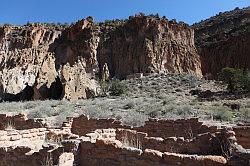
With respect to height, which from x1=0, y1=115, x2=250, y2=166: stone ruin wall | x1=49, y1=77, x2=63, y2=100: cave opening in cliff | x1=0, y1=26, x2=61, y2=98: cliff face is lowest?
x1=0, y1=115, x2=250, y2=166: stone ruin wall

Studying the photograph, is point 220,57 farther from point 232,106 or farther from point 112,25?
point 232,106

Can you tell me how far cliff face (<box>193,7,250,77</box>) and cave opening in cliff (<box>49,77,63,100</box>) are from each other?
1326 inches

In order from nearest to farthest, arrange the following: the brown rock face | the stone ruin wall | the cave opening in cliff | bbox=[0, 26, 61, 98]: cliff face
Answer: the stone ruin wall, the cave opening in cliff, bbox=[0, 26, 61, 98]: cliff face, the brown rock face

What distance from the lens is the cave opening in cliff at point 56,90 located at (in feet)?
127

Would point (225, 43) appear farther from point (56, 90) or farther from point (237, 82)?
point (56, 90)

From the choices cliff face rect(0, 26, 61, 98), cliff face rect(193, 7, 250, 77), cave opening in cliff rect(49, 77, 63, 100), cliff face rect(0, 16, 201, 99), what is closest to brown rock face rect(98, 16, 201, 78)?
cliff face rect(0, 16, 201, 99)

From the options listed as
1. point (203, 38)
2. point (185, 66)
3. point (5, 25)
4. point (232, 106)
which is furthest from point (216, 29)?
point (232, 106)

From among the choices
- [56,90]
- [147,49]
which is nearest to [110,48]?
[147,49]

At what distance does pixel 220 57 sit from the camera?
69.8 m

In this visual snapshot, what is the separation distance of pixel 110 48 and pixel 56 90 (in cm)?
2149

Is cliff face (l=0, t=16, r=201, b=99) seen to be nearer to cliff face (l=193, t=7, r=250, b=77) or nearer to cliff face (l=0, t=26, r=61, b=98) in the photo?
cliff face (l=0, t=26, r=61, b=98)

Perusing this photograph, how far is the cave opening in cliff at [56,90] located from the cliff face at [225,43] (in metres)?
33.7

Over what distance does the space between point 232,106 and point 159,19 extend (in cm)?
3513

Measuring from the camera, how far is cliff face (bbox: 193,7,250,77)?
66.7 metres
